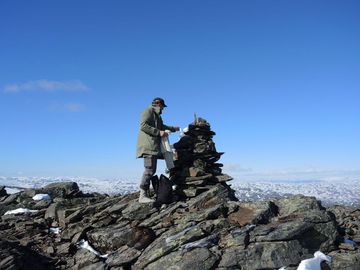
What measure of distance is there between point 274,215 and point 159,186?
19.8 ft

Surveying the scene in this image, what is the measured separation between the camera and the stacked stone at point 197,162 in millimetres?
21188

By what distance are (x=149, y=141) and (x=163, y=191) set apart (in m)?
2.77

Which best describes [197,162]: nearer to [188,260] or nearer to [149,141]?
[149,141]

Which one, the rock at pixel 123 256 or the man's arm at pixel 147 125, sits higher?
the man's arm at pixel 147 125

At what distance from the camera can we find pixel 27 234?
20.3 metres

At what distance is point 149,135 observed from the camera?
2011cm

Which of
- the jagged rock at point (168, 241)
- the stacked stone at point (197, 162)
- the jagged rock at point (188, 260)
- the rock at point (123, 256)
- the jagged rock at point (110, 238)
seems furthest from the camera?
the stacked stone at point (197, 162)

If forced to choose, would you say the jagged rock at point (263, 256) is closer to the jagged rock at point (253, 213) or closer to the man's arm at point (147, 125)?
the jagged rock at point (253, 213)

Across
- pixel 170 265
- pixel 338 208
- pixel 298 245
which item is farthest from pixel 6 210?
pixel 338 208

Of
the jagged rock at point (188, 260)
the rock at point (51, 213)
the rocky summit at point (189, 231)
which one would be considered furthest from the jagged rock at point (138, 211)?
the rock at point (51, 213)

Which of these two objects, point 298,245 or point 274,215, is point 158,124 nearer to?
point 274,215

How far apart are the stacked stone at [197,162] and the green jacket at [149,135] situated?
1962 millimetres

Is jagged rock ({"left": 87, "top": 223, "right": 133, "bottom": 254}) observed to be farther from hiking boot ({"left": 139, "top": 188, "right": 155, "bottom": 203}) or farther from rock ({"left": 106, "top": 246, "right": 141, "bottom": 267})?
hiking boot ({"left": 139, "top": 188, "right": 155, "bottom": 203})

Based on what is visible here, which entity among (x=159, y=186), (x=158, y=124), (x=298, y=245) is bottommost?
(x=298, y=245)
